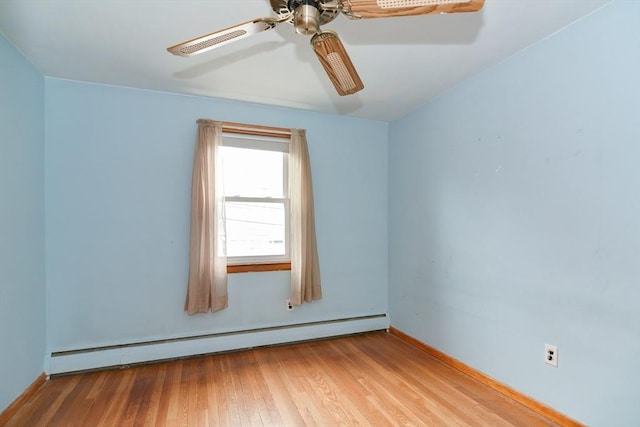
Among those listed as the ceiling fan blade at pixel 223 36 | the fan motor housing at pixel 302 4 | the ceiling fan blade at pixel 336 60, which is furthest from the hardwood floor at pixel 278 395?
the fan motor housing at pixel 302 4

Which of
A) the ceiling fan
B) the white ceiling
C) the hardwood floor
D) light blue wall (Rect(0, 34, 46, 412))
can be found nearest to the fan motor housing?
the ceiling fan

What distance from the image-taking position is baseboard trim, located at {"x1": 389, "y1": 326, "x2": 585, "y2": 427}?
1878 mm

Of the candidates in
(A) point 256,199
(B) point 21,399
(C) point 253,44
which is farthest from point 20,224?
(C) point 253,44

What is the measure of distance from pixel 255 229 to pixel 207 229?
49 cm

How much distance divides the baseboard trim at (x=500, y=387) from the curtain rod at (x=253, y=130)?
2388mm

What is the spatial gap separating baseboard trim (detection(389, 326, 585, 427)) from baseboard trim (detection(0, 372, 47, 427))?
3.04 metres

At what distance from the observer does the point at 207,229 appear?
2777 mm

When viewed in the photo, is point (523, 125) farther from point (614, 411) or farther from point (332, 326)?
point (332, 326)

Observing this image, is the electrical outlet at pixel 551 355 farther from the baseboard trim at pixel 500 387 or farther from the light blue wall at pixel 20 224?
the light blue wall at pixel 20 224

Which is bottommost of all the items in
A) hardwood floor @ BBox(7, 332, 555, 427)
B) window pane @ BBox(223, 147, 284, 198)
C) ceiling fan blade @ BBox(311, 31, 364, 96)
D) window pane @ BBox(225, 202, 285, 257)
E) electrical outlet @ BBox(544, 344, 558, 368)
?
hardwood floor @ BBox(7, 332, 555, 427)

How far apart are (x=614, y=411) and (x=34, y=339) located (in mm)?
3616

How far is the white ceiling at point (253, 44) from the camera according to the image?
1.70 m

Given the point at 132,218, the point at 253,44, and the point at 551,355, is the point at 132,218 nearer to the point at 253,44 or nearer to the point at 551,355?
the point at 253,44

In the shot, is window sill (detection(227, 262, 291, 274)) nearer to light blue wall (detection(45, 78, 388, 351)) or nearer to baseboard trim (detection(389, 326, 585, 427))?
light blue wall (detection(45, 78, 388, 351))
